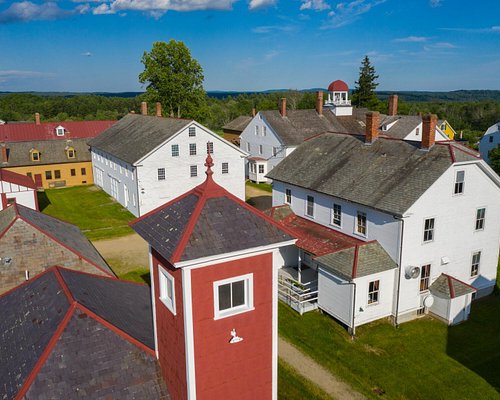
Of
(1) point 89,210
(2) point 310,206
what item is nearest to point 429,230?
(2) point 310,206

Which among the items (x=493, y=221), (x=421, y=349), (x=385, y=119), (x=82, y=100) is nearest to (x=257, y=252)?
(x=421, y=349)

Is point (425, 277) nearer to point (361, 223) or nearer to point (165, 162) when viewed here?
point (361, 223)

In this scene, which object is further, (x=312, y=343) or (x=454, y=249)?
(x=454, y=249)

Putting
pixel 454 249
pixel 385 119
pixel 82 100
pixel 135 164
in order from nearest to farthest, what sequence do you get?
pixel 454 249, pixel 135 164, pixel 385 119, pixel 82 100

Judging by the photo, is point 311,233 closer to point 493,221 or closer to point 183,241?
point 493,221

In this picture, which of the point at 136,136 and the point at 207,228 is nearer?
the point at 207,228

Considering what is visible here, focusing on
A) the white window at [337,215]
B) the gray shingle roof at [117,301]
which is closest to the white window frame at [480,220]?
the white window at [337,215]
